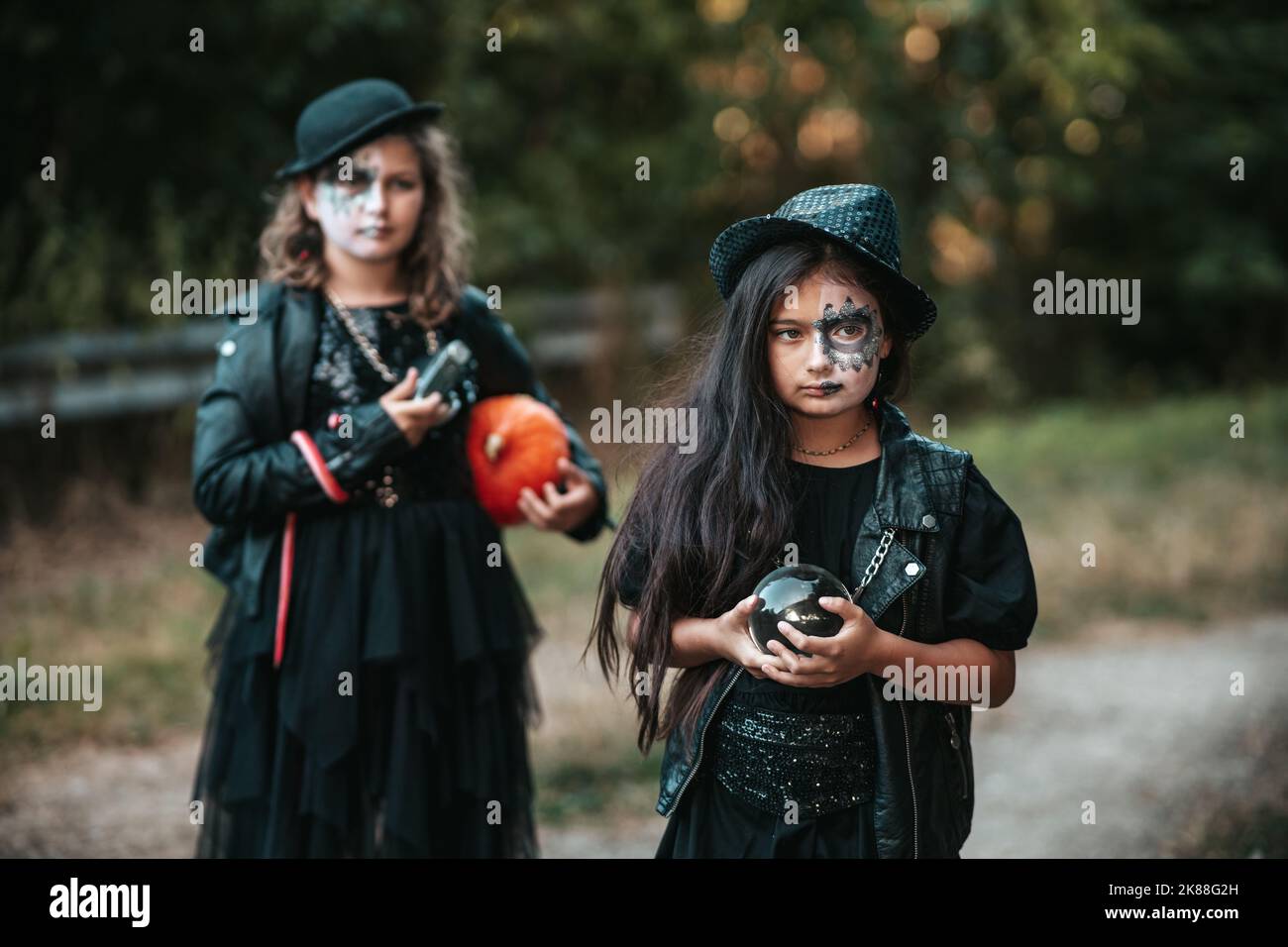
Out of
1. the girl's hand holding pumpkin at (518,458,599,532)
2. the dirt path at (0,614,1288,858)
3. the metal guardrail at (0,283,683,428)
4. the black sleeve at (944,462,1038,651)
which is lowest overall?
the dirt path at (0,614,1288,858)

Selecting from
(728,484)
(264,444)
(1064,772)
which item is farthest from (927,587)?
(1064,772)

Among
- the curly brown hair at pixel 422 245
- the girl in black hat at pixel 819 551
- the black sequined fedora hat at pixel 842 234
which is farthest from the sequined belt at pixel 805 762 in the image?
the curly brown hair at pixel 422 245

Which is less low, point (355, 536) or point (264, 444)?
point (264, 444)

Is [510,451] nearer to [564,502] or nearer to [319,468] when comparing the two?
[564,502]

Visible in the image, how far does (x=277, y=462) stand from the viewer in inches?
123

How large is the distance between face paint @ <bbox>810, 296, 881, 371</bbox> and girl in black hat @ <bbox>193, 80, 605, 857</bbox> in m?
1.10

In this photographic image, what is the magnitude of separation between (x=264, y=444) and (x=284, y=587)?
35 centimetres

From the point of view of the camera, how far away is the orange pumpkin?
3.32 m

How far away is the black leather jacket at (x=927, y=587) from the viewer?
2.37m

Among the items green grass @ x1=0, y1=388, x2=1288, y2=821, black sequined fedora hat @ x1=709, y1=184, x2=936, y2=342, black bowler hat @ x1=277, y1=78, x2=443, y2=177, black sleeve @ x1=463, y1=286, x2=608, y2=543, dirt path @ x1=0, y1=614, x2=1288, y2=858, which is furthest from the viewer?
green grass @ x1=0, y1=388, x2=1288, y2=821

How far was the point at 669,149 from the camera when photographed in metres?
12.2

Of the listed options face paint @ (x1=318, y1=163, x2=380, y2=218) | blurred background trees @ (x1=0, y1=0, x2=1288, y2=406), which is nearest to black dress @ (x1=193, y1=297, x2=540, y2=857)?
face paint @ (x1=318, y1=163, x2=380, y2=218)

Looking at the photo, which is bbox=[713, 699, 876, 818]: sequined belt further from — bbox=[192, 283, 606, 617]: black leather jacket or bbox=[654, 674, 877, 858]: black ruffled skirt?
bbox=[192, 283, 606, 617]: black leather jacket
